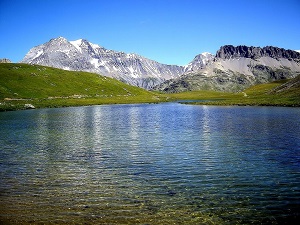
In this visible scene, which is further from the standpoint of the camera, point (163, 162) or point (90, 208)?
point (163, 162)

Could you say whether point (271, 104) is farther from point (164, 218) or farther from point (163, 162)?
point (164, 218)

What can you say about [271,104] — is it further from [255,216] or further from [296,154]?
[255,216]

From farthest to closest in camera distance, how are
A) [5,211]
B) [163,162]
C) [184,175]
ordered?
[163,162] < [184,175] < [5,211]

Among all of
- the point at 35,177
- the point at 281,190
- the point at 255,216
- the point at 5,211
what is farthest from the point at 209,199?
Answer: the point at 35,177

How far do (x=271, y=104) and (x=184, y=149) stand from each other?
4421 inches

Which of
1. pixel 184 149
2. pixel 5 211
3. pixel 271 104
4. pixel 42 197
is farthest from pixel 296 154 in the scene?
pixel 271 104

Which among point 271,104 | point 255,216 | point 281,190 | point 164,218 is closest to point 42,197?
point 164,218

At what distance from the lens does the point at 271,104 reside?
453ft

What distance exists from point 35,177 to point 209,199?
57.8 feet

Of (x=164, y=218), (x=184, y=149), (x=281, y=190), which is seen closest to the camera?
(x=164, y=218)

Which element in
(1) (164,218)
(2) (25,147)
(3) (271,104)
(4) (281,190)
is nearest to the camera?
(1) (164,218)

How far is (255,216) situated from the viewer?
737 inches

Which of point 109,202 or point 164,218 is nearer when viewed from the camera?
point 164,218

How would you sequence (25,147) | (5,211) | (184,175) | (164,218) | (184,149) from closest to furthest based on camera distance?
(164,218) → (5,211) → (184,175) → (184,149) → (25,147)
